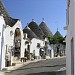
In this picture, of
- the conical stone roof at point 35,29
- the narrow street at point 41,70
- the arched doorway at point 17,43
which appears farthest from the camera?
the conical stone roof at point 35,29

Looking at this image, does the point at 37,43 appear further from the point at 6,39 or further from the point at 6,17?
the point at 6,39

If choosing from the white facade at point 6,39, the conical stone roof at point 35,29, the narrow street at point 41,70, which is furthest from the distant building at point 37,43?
the narrow street at point 41,70

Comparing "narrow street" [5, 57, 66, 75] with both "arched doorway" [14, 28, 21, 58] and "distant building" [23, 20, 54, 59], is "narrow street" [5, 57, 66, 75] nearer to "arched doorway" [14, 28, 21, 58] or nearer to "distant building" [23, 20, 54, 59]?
"arched doorway" [14, 28, 21, 58]

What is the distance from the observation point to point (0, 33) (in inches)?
1147

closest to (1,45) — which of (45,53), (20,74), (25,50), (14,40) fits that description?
(20,74)

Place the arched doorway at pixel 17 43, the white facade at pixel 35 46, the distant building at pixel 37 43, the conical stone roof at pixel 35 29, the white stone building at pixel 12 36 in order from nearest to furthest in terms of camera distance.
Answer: the white stone building at pixel 12 36, the arched doorway at pixel 17 43, the white facade at pixel 35 46, the distant building at pixel 37 43, the conical stone roof at pixel 35 29

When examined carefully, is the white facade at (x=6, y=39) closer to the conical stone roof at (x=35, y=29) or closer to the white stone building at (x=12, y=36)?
the white stone building at (x=12, y=36)

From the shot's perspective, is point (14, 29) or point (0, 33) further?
point (14, 29)

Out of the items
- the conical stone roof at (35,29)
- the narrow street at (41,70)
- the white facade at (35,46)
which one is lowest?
the narrow street at (41,70)

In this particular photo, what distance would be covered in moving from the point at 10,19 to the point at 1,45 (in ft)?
44.5

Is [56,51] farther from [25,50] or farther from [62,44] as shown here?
[25,50]

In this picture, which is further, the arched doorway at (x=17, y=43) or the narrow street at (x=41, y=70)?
the arched doorway at (x=17, y=43)

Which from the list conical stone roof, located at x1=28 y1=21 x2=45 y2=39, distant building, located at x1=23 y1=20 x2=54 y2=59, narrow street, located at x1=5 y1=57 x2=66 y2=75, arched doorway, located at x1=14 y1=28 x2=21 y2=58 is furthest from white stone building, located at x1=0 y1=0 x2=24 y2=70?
conical stone roof, located at x1=28 y1=21 x2=45 y2=39

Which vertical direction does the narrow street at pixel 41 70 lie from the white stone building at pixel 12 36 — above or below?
below
